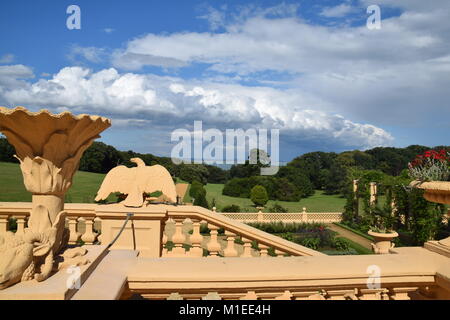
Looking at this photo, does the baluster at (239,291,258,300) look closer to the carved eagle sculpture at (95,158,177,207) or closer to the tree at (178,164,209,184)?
the carved eagle sculpture at (95,158,177,207)

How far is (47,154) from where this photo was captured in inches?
115

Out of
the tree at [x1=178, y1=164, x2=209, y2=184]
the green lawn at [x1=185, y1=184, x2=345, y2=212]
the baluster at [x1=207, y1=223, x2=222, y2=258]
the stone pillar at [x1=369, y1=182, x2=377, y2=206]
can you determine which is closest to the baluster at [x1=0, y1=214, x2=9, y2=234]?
the baluster at [x1=207, y1=223, x2=222, y2=258]

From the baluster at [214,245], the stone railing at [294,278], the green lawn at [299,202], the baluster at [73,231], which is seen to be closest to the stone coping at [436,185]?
the stone railing at [294,278]

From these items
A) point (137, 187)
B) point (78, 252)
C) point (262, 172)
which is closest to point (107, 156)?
point (262, 172)

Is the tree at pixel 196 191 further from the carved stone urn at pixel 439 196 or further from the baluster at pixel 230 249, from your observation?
the carved stone urn at pixel 439 196

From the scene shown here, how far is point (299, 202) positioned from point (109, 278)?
133ft

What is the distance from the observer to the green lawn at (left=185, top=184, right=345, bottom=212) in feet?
116

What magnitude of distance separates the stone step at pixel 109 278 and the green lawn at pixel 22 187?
18.1 m

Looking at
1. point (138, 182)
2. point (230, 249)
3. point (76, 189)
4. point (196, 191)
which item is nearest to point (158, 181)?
point (138, 182)

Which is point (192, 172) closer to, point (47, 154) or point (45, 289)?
point (47, 154)

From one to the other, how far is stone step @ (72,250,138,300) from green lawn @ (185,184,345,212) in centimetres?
2952

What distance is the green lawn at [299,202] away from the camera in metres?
35.2
